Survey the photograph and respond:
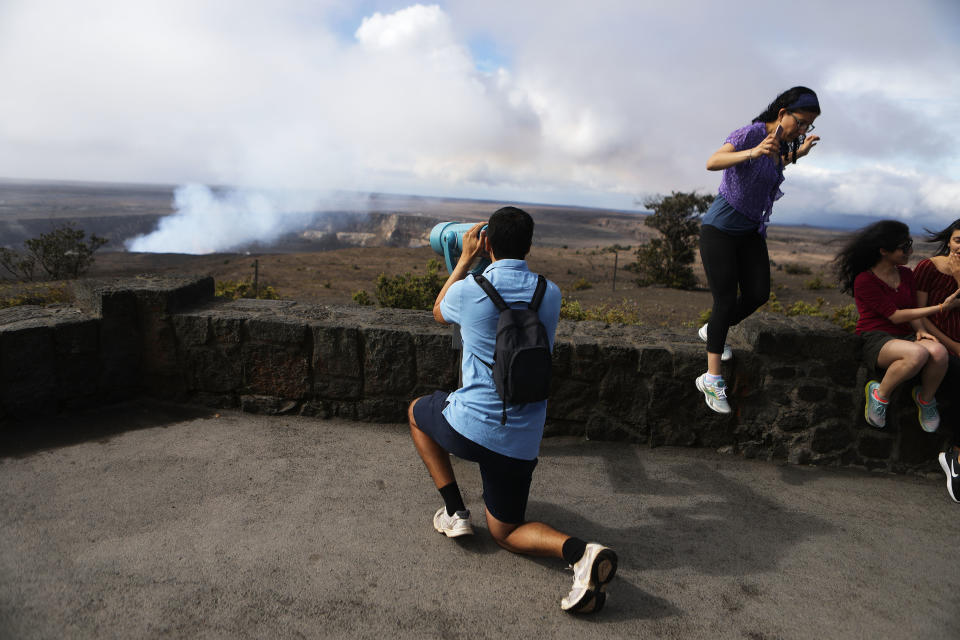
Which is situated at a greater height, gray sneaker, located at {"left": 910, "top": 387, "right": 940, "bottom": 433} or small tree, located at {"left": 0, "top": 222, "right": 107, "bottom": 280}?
gray sneaker, located at {"left": 910, "top": 387, "right": 940, "bottom": 433}

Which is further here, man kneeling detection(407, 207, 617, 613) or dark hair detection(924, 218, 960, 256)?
dark hair detection(924, 218, 960, 256)

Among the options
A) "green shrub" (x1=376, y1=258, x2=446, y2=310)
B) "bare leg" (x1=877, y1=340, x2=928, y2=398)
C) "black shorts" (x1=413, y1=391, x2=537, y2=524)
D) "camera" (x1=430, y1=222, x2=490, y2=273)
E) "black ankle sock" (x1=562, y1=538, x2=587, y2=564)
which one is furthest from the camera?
"green shrub" (x1=376, y1=258, x2=446, y2=310)

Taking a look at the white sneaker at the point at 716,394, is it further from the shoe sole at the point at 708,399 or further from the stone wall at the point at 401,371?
the stone wall at the point at 401,371

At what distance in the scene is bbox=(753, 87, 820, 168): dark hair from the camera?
10.8ft

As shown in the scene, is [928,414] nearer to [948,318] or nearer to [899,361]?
[899,361]

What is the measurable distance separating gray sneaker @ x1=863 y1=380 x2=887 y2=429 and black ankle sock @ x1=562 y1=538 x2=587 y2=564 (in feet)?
7.59

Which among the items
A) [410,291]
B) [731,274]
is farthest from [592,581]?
[410,291]

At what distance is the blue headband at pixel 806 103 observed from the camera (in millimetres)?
3279

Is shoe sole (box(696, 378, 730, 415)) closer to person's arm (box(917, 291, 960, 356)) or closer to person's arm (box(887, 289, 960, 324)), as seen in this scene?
person's arm (box(887, 289, 960, 324))

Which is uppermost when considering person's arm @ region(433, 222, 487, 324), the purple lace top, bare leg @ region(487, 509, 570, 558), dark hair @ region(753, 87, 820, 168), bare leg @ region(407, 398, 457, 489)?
dark hair @ region(753, 87, 820, 168)

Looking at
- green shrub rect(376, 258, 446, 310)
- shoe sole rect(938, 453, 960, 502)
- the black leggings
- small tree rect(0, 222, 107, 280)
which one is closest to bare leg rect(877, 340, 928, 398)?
shoe sole rect(938, 453, 960, 502)

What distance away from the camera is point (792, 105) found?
3299 millimetres

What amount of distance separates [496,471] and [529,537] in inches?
13.3

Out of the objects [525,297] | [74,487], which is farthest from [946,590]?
[74,487]
